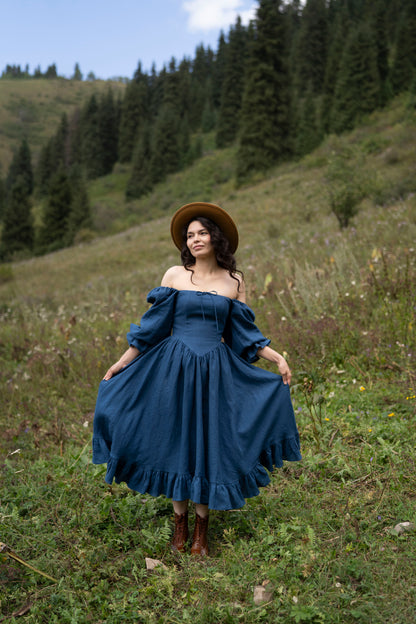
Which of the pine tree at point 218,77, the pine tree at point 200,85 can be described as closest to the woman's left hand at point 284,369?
the pine tree at point 200,85

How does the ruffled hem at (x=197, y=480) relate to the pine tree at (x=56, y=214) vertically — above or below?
below

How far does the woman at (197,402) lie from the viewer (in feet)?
8.51

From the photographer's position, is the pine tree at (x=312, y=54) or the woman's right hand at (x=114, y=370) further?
the pine tree at (x=312, y=54)

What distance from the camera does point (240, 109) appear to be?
4634cm

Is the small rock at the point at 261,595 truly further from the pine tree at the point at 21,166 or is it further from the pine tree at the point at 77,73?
the pine tree at the point at 77,73

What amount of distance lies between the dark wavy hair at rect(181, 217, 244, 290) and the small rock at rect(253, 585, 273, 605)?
1733 millimetres

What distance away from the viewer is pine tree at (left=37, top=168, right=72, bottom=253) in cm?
3756

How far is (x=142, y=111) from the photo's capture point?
61000 millimetres

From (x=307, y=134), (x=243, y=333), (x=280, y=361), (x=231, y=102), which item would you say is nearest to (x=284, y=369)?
(x=280, y=361)

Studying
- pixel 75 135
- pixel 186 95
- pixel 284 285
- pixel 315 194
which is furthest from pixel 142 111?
pixel 284 285

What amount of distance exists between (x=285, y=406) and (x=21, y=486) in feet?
6.68

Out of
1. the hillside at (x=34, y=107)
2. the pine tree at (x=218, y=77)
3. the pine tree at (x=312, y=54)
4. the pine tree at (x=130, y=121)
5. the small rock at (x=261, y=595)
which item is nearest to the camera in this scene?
the small rock at (x=261, y=595)

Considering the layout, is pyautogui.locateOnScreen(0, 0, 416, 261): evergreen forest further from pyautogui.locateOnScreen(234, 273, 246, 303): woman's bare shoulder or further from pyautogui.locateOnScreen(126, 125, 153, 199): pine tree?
pyautogui.locateOnScreen(234, 273, 246, 303): woman's bare shoulder

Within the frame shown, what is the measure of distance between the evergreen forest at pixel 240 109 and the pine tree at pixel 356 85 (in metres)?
0.07
